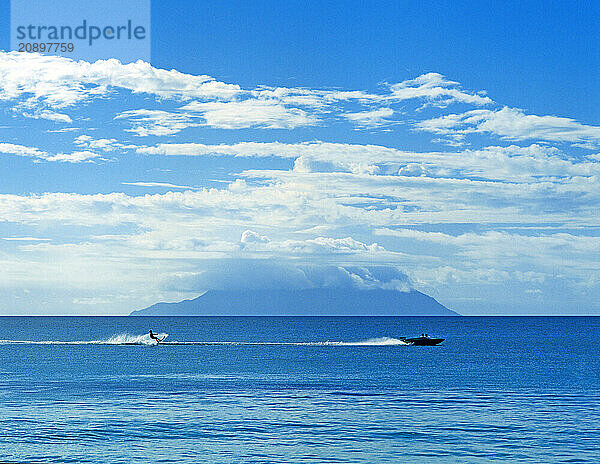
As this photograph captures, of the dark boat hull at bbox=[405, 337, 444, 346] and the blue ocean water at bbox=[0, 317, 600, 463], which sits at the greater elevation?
the dark boat hull at bbox=[405, 337, 444, 346]

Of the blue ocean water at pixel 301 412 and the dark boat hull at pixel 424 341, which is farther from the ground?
the dark boat hull at pixel 424 341

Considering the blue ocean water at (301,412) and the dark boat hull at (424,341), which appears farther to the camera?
the dark boat hull at (424,341)

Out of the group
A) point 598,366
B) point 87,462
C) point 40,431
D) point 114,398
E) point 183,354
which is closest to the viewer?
point 87,462

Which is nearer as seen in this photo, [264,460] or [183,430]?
[264,460]

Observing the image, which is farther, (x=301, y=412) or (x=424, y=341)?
(x=424, y=341)

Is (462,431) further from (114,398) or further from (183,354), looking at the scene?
(183,354)

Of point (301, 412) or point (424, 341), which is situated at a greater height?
point (424, 341)

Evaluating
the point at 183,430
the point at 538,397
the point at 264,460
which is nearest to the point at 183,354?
the point at 538,397

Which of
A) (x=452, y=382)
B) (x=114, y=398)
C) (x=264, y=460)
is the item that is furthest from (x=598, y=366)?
(x=264, y=460)

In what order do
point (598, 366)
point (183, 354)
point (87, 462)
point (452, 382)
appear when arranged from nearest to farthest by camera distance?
point (87, 462), point (452, 382), point (598, 366), point (183, 354)

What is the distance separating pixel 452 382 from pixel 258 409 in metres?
29.8

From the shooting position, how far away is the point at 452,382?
8556 centimetres

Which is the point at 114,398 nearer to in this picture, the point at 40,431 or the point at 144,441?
the point at 40,431

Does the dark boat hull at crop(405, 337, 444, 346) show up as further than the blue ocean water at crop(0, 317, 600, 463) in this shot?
Yes
